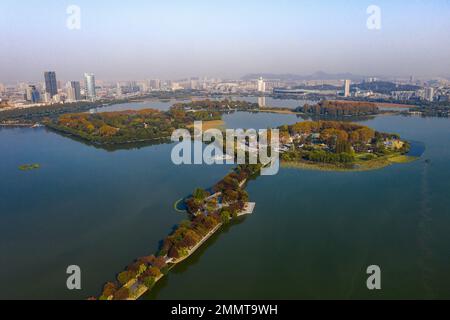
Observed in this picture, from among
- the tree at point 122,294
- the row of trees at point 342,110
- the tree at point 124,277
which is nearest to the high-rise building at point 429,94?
the row of trees at point 342,110

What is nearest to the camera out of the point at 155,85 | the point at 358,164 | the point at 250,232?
the point at 250,232

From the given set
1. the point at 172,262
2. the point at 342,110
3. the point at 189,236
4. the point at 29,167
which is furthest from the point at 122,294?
the point at 342,110

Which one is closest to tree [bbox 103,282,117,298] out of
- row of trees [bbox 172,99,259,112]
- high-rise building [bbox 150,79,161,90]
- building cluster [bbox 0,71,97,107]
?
row of trees [bbox 172,99,259,112]

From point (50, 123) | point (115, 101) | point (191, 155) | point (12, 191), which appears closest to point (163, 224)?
point (12, 191)

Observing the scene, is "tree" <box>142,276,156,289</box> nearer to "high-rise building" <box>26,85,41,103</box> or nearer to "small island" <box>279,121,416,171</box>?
"small island" <box>279,121,416,171</box>

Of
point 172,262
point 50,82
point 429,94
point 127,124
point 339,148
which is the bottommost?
point 172,262

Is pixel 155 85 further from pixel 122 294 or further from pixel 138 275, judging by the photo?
pixel 122 294
